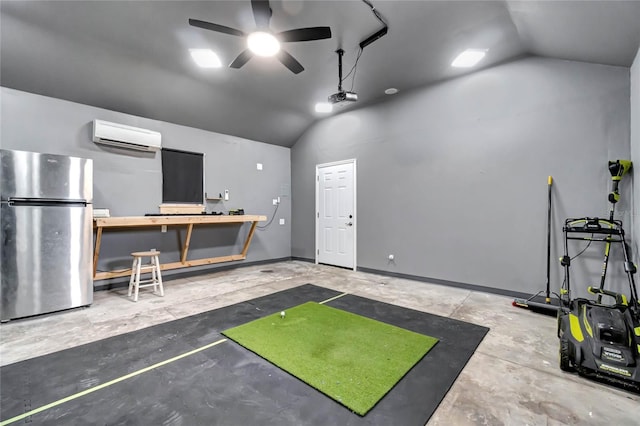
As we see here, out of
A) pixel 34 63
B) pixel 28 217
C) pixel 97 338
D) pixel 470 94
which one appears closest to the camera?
pixel 97 338

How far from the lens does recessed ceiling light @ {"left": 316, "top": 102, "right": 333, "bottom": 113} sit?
5406 mm

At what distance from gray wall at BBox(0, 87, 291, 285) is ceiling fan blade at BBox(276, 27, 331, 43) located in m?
3.16

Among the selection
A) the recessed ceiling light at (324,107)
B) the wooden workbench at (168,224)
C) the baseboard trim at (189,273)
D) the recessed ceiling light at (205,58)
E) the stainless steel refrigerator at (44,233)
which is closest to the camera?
the stainless steel refrigerator at (44,233)

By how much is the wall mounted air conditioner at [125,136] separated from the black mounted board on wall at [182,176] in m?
0.29

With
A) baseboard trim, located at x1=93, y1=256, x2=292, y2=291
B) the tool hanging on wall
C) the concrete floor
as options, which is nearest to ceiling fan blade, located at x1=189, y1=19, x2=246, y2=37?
the concrete floor

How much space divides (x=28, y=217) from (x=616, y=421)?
538 centimetres

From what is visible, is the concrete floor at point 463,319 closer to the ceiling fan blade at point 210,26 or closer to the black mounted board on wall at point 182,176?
the black mounted board on wall at point 182,176

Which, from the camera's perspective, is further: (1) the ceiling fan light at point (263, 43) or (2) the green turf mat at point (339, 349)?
(1) the ceiling fan light at point (263, 43)

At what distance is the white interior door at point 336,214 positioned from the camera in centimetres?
565

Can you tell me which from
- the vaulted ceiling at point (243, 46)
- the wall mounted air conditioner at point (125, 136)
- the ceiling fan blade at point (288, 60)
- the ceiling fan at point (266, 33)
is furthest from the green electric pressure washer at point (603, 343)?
the wall mounted air conditioner at point (125, 136)

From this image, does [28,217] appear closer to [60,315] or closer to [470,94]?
[60,315]

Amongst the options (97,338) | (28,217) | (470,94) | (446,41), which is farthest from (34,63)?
(470,94)

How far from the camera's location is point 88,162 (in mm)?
3455

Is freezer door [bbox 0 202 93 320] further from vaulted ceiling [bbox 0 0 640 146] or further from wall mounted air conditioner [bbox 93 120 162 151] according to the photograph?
vaulted ceiling [bbox 0 0 640 146]
